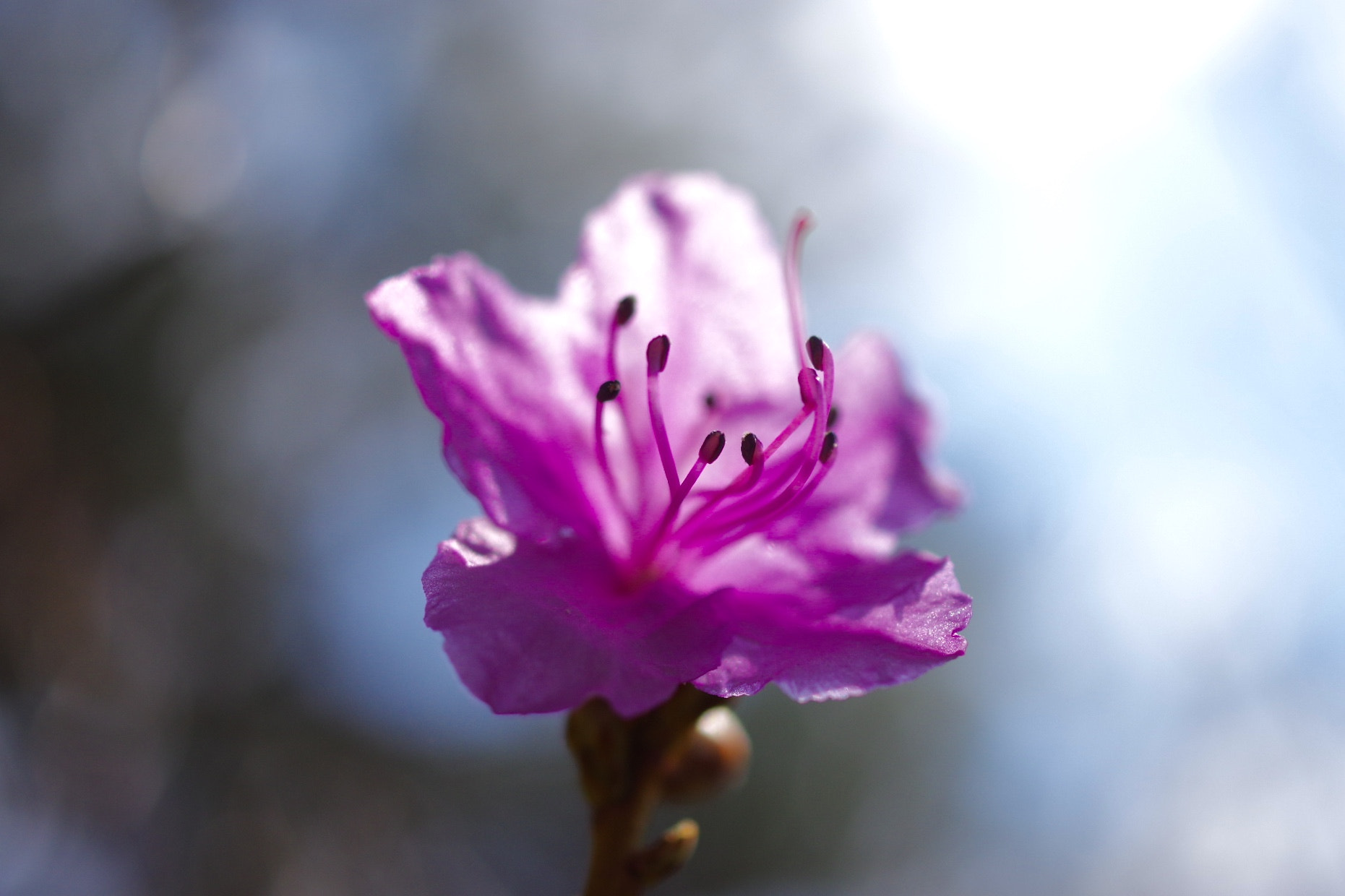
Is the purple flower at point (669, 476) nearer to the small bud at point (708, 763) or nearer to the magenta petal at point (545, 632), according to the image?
the magenta petal at point (545, 632)

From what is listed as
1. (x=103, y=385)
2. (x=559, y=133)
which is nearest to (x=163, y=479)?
(x=103, y=385)

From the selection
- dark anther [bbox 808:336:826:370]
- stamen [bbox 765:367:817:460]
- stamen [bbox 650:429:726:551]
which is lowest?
stamen [bbox 650:429:726:551]

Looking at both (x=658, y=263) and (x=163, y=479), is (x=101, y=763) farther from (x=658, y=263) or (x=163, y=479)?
(x=658, y=263)

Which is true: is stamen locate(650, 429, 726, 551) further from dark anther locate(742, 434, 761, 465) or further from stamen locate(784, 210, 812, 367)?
stamen locate(784, 210, 812, 367)

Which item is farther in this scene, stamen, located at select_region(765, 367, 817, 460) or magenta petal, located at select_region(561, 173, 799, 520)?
magenta petal, located at select_region(561, 173, 799, 520)

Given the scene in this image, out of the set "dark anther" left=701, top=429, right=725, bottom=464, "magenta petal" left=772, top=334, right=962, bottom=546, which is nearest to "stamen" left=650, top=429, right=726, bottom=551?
"dark anther" left=701, top=429, right=725, bottom=464

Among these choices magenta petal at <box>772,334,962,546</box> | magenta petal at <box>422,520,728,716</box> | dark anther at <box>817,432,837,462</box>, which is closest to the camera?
magenta petal at <box>422,520,728,716</box>
